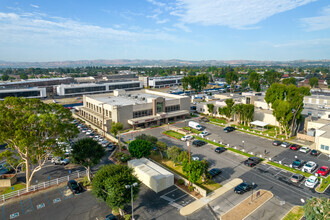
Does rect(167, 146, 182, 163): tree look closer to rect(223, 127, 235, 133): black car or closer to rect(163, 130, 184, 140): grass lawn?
rect(163, 130, 184, 140): grass lawn

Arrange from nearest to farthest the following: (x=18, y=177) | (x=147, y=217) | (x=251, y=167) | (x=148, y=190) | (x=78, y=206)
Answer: (x=147, y=217), (x=78, y=206), (x=148, y=190), (x=18, y=177), (x=251, y=167)

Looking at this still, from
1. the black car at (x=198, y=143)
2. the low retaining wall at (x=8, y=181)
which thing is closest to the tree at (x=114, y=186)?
the low retaining wall at (x=8, y=181)

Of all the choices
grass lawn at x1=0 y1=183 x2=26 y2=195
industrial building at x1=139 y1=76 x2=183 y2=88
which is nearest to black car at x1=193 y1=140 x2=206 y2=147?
grass lawn at x1=0 y1=183 x2=26 y2=195

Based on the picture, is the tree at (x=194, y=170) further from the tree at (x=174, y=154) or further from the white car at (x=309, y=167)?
the white car at (x=309, y=167)

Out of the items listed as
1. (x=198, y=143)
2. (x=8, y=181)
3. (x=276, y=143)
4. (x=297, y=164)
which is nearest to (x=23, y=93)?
(x=8, y=181)

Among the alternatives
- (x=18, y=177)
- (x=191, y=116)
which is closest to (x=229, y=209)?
(x=18, y=177)

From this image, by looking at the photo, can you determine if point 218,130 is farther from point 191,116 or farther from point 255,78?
point 255,78
